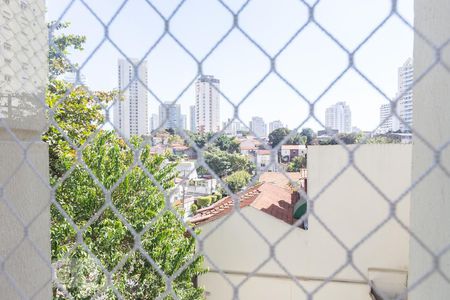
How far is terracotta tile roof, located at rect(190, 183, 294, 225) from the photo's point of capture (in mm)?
3389

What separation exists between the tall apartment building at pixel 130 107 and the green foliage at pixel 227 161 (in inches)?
5.2

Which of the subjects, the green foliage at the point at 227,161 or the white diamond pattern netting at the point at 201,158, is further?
the green foliage at the point at 227,161

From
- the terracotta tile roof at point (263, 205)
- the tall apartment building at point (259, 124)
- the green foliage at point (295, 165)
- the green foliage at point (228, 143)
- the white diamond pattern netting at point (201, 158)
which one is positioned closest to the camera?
the white diamond pattern netting at point (201, 158)

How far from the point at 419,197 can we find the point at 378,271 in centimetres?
318

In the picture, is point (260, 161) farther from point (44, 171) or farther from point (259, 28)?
point (44, 171)

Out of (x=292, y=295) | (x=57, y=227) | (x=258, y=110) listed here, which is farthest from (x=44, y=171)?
(x=292, y=295)

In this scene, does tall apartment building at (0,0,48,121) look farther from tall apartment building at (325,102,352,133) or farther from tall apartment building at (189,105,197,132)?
tall apartment building at (325,102,352,133)

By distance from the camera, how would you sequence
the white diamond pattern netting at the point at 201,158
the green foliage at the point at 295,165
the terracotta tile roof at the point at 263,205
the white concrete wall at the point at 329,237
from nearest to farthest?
the white diamond pattern netting at the point at 201,158, the green foliage at the point at 295,165, the white concrete wall at the point at 329,237, the terracotta tile roof at the point at 263,205

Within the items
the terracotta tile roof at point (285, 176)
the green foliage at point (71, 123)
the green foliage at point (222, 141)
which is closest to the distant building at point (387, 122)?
the terracotta tile roof at point (285, 176)

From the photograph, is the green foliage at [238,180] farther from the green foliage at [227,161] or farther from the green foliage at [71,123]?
the green foliage at [71,123]

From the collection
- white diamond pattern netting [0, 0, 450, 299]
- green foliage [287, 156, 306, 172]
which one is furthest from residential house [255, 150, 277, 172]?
green foliage [287, 156, 306, 172]

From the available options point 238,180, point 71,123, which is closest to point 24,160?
point 238,180

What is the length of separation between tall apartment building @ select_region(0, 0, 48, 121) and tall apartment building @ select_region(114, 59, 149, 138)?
0.40ft

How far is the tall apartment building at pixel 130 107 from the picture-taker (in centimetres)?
59
